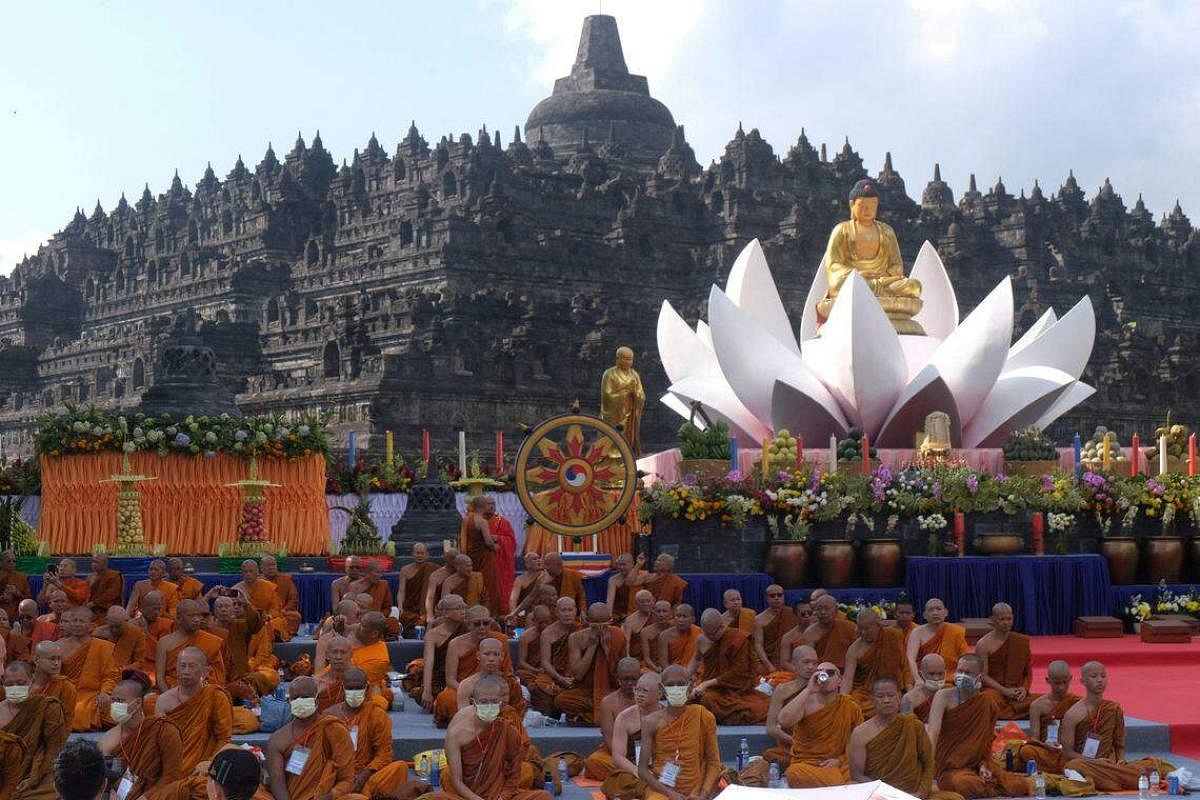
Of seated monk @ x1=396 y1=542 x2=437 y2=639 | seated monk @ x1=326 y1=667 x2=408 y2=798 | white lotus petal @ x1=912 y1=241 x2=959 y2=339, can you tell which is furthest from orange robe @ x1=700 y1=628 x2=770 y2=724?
white lotus petal @ x1=912 y1=241 x2=959 y2=339

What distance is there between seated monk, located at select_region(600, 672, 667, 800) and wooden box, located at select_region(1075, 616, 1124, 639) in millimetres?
7698

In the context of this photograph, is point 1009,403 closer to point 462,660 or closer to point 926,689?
point 462,660

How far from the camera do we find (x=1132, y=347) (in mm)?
46625

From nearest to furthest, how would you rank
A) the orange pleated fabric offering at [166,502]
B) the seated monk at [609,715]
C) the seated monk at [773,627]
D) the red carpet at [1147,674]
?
the seated monk at [609,715] < the red carpet at [1147,674] < the seated monk at [773,627] < the orange pleated fabric offering at [166,502]

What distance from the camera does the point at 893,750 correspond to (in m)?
10.7

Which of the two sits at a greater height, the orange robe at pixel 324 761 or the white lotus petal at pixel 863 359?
the white lotus petal at pixel 863 359

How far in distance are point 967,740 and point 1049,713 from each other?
3.89ft

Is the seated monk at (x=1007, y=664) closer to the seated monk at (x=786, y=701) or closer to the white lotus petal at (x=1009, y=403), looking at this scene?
the seated monk at (x=786, y=701)

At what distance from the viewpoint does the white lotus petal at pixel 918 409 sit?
2338cm

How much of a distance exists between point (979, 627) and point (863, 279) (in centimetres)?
789

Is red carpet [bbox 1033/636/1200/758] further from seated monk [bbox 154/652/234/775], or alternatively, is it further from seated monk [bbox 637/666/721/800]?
seated monk [bbox 154/652/234/775]

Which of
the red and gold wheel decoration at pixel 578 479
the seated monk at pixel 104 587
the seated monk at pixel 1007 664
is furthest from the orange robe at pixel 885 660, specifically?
the seated monk at pixel 104 587

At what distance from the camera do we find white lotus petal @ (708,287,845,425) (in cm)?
2392

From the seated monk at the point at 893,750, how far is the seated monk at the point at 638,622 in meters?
3.22
